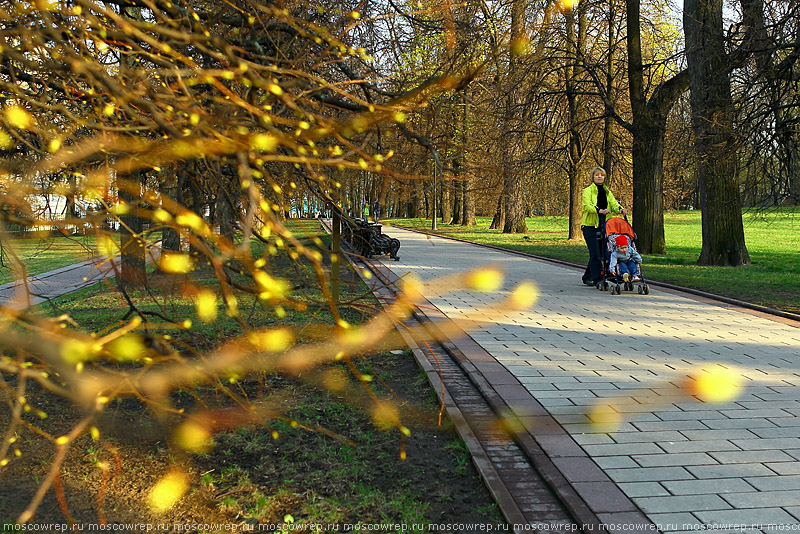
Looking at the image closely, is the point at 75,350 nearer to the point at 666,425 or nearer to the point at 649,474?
the point at 649,474

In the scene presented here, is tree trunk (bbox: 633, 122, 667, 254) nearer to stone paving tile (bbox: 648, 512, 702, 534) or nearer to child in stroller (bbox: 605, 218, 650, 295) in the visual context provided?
child in stroller (bbox: 605, 218, 650, 295)

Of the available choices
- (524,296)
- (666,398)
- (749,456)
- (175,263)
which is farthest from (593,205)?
(175,263)

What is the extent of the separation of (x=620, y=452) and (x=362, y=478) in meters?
1.58

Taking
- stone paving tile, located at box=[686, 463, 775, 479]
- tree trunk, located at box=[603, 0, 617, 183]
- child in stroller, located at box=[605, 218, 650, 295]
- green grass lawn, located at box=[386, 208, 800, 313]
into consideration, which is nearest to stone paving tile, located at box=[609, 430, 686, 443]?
stone paving tile, located at box=[686, 463, 775, 479]

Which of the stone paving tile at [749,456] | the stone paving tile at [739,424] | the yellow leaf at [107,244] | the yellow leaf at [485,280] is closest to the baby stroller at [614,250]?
the yellow leaf at [485,280]

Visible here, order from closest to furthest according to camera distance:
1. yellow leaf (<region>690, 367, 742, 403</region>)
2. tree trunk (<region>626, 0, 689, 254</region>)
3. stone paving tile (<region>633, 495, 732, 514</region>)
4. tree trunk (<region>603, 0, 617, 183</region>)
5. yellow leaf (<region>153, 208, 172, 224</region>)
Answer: yellow leaf (<region>153, 208, 172, 224</region>) → stone paving tile (<region>633, 495, 732, 514</region>) → yellow leaf (<region>690, 367, 742, 403</region>) → tree trunk (<region>626, 0, 689, 254</region>) → tree trunk (<region>603, 0, 617, 183</region>)

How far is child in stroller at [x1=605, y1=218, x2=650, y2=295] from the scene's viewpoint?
11.4 m

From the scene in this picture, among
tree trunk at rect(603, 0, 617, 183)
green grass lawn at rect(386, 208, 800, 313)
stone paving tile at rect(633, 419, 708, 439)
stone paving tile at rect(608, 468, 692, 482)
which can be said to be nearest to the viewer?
stone paving tile at rect(608, 468, 692, 482)

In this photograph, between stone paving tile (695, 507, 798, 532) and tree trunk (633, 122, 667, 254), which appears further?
tree trunk (633, 122, 667, 254)

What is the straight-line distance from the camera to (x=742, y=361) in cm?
688

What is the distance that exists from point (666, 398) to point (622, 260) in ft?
21.1

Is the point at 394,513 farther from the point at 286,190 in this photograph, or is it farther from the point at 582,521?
the point at 286,190

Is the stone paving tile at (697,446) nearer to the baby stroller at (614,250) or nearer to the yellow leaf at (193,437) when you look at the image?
the yellow leaf at (193,437)

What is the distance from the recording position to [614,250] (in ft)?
37.7
